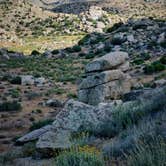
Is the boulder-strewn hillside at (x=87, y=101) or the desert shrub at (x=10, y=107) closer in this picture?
the boulder-strewn hillside at (x=87, y=101)

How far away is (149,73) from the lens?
1175 inches

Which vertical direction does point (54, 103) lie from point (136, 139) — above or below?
below

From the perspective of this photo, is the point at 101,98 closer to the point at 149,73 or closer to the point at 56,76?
the point at 149,73

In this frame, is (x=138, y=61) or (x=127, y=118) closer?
(x=127, y=118)

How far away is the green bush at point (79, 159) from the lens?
7021mm

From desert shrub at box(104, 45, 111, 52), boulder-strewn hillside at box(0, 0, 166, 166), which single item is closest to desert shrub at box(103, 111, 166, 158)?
boulder-strewn hillside at box(0, 0, 166, 166)

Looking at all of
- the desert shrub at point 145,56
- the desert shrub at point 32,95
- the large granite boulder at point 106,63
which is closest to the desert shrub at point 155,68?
the large granite boulder at point 106,63

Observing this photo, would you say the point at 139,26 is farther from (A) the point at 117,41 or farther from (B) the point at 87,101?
(B) the point at 87,101

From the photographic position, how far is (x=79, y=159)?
718 cm

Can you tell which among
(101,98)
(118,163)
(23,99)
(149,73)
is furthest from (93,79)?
(118,163)

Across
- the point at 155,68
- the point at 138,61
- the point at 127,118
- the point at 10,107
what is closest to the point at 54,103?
the point at 10,107

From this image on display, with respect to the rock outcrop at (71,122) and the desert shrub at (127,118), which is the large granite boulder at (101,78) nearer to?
the rock outcrop at (71,122)

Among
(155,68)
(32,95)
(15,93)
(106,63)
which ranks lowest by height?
(15,93)

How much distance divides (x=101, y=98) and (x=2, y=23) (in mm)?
77009
